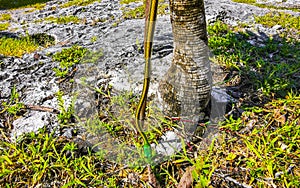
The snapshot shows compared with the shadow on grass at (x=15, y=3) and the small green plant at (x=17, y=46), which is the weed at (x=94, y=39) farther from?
the shadow on grass at (x=15, y=3)

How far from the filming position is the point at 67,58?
3668 millimetres

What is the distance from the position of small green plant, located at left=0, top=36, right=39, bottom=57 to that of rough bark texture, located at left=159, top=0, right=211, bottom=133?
2.73m

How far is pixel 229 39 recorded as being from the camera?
396 cm

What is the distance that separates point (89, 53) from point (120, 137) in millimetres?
1669

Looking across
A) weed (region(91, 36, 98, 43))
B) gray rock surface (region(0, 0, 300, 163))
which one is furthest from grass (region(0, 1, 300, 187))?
weed (region(91, 36, 98, 43))

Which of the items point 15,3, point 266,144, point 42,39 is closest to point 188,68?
point 266,144

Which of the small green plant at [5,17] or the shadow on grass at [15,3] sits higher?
the shadow on grass at [15,3]

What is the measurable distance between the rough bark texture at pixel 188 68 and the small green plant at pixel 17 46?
2732 mm

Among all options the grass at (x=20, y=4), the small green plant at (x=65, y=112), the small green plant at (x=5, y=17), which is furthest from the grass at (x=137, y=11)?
the grass at (x=20, y=4)

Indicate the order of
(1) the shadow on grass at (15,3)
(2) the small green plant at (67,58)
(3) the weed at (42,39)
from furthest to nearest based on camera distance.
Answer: (1) the shadow on grass at (15,3)
(3) the weed at (42,39)
(2) the small green plant at (67,58)

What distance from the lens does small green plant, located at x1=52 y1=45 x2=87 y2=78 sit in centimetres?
339

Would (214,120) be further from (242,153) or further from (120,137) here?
(120,137)

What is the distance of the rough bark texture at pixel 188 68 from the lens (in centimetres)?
213

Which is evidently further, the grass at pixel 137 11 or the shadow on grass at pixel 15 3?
the shadow on grass at pixel 15 3
